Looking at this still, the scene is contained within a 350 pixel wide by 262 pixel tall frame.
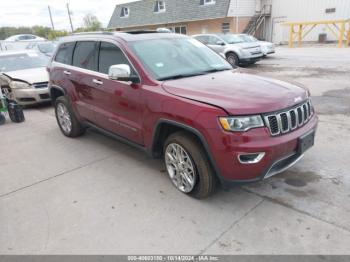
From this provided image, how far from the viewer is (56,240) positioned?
291 centimetres

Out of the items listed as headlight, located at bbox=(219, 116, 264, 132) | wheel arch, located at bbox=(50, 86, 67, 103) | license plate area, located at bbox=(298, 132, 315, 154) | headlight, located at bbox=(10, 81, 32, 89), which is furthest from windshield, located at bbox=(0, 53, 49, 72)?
license plate area, located at bbox=(298, 132, 315, 154)

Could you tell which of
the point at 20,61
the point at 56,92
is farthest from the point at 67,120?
the point at 20,61

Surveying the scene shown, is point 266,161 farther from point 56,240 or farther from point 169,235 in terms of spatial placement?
point 56,240

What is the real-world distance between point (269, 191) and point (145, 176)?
158 centimetres

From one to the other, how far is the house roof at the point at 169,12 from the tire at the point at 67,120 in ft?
78.9

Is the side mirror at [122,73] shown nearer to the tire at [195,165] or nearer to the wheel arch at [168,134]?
the wheel arch at [168,134]

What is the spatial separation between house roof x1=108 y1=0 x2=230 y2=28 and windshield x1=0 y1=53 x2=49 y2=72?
20.8 metres

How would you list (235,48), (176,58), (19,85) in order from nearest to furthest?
1. (176,58)
2. (19,85)
3. (235,48)

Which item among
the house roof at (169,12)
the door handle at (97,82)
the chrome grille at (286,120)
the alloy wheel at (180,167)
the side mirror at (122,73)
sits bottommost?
the alloy wheel at (180,167)

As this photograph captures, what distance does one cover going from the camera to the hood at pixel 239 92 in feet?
9.37

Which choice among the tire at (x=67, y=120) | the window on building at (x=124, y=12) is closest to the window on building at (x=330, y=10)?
the window on building at (x=124, y=12)

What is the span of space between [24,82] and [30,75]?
301 millimetres

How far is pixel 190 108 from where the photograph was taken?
9.90 ft

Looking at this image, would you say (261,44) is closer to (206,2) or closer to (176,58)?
(176,58)
